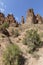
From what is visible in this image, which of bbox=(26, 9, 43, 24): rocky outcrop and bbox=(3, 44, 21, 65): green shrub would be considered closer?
bbox=(3, 44, 21, 65): green shrub

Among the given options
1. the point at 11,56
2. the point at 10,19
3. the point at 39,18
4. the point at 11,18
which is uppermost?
the point at 11,18

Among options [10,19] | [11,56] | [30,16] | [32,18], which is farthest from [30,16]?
[11,56]

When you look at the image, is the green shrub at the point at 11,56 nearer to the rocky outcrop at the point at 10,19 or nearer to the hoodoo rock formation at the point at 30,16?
the rocky outcrop at the point at 10,19

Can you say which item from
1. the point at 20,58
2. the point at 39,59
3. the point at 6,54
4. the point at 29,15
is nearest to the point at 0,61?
the point at 6,54

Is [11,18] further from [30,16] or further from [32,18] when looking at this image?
[32,18]

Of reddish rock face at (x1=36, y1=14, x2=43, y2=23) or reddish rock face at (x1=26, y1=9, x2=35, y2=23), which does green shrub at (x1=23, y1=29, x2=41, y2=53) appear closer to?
reddish rock face at (x1=26, y1=9, x2=35, y2=23)

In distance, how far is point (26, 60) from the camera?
18812mm

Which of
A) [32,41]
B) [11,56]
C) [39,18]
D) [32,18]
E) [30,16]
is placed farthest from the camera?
[39,18]

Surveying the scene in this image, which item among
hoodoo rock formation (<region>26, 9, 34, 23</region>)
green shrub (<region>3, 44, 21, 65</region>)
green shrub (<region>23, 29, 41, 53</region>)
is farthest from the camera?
hoodoo rock formation (<region>26, 9, 34, 23</region>)

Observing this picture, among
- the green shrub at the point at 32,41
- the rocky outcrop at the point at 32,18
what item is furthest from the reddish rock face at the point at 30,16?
the green shrub at the point at 32,41

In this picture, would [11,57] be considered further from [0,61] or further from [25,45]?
[25,45]

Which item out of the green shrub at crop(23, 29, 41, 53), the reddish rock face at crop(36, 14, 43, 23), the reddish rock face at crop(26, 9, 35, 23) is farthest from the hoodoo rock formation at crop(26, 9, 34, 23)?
the green shrub at crop(23, 29, 41, 53)

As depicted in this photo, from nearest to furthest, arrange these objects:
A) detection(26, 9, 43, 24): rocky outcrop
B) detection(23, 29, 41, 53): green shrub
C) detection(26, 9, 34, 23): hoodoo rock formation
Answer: detection(23, 29, 41, 53): green shrub → detection(26, 9, 34, 23): hoodoo rock formation → detection(26, 9, 43, 24): rocky outcrop

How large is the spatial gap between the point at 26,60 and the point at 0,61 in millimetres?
2672
